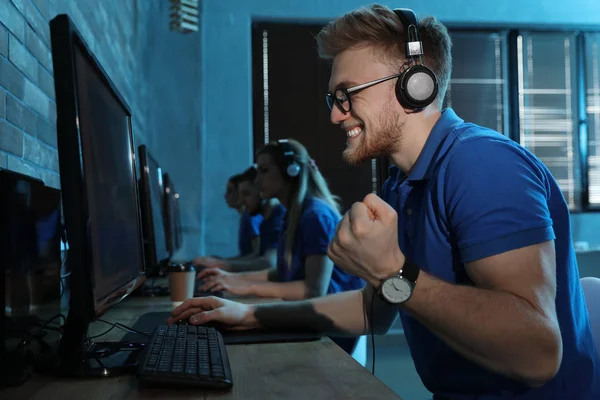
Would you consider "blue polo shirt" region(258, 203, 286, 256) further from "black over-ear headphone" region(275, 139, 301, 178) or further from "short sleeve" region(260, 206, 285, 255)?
"black over-ear headphone" region(275, 139, 301, 178)

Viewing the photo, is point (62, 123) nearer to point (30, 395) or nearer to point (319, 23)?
point (30, 395)

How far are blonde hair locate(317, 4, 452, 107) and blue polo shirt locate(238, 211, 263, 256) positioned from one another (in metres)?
2.63

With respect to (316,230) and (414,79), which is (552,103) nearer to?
(316,230)

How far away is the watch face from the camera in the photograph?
2.97ft

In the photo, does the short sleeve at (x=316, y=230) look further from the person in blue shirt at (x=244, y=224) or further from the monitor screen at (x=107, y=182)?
the person in blue shirt at (x=244, y=224)

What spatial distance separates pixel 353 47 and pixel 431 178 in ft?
1.17

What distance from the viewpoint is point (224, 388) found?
0.77 m

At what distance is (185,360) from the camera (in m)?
0.85

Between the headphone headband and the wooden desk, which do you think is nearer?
the wooden desk

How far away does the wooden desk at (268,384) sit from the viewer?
0.75 metres

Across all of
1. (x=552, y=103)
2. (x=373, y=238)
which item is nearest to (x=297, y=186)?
(x=373, y=238)

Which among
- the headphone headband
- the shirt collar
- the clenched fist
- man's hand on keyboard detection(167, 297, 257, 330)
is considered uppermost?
the headphone headband

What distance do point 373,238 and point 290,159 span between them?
1794 millimetres

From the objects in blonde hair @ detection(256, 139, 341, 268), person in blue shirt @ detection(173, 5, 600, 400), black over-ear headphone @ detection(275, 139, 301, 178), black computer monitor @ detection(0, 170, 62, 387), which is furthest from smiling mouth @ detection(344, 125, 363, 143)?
black over-ear headphone @ detection(275, 139, 301, 178)
